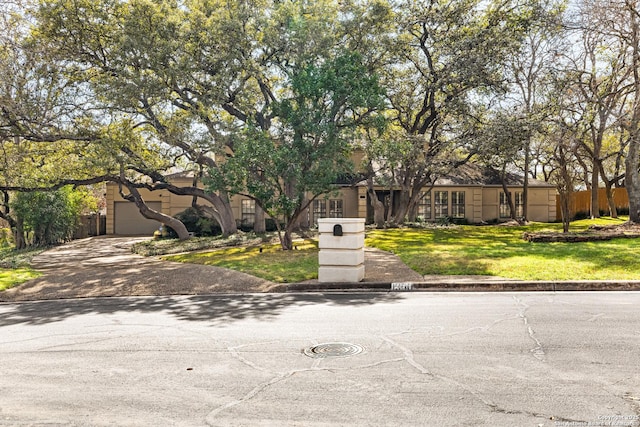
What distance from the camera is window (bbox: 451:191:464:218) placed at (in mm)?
36094

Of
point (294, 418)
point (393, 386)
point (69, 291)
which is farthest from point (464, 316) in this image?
point (69, 291)

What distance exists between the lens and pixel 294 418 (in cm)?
440

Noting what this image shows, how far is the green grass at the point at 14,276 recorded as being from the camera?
13.1m

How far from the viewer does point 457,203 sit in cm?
3619

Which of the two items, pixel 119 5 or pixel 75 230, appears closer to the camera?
pixel 119 5

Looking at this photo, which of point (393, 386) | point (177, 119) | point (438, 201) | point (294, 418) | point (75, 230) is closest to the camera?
point (294, 418)

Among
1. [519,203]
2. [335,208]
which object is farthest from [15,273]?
[519,203]

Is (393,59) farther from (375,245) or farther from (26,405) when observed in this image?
(26,405)

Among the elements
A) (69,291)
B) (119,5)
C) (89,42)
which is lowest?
(69,291)

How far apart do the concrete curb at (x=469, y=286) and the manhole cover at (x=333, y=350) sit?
515cm

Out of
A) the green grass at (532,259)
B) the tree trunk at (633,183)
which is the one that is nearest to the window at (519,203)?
the tree trunk at (633,183)

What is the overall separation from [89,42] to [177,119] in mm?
4114

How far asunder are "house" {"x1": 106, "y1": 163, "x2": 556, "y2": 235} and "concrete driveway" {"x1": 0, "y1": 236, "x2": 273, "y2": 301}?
15808 millimetres

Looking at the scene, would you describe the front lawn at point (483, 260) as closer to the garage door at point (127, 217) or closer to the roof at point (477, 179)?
the garage door at point (127, 217)
